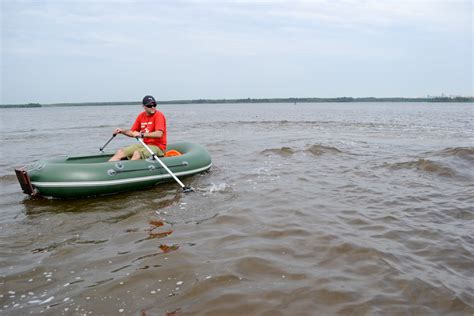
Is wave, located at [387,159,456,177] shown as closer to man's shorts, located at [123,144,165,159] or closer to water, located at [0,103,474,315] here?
water, located at [0,103,474,315]

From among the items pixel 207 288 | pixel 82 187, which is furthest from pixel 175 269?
pixel 82 187

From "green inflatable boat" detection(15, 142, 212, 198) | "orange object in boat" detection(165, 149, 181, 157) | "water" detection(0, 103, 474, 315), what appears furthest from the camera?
"orange object in boat" detection(165, 149, 181, 157)

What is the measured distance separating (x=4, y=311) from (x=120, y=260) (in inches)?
46.7

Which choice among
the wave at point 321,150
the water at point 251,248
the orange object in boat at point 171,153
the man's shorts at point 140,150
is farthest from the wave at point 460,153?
the man's shorts at point 140,150

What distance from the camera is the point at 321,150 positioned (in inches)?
470

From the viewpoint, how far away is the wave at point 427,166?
27.1ft

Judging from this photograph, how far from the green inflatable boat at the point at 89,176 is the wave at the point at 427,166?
5.53 m

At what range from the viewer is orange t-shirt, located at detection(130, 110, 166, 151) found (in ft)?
25.0

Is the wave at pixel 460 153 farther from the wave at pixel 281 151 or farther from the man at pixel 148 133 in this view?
the man at pixel 148 133

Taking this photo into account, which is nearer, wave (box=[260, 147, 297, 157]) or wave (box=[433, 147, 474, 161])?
wave (box=[433, 147, 474, 161])

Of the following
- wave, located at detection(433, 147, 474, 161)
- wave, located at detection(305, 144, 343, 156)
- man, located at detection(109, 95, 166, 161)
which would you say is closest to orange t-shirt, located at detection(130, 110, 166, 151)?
man, located at detection(109, 95, 166, 161)

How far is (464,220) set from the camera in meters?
5.11

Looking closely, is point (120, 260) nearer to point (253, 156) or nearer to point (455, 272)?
point (455, 272)

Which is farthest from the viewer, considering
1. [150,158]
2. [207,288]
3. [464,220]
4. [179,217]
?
[150,158]
